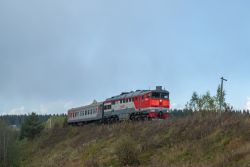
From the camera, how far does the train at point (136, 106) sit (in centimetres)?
4078

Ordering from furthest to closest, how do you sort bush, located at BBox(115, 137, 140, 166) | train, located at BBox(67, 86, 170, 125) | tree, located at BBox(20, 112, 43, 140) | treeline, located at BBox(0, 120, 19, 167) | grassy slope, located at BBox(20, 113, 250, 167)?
tree, located at BBox(20, 112, 43, 140) → treeline, located at BBox(0, 120, 19, 167) → train, located at BBox(67, 86, 170, 125) → bush, located at BBox(115, 137, 140, 166) → grassy slope, located at BBox(20, 113, 250, 167)

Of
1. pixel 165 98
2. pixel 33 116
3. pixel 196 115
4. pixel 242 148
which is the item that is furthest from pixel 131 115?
pixel 33 116

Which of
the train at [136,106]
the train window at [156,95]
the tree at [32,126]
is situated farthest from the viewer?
the tree at [32,126]

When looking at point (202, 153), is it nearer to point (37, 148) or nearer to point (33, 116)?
point (37, 148)

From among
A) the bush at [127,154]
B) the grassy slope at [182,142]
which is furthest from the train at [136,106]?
the bush at [127,154]

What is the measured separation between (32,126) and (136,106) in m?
43.3

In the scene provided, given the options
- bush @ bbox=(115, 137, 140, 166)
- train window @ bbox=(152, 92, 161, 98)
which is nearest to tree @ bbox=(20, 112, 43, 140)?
train window @ bbox=(152, 92, 161, 98)

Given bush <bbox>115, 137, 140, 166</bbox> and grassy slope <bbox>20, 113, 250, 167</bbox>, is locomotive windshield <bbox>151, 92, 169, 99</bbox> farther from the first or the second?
bush <bbox>115, 137, 140, 166</bbox>

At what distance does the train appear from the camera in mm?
40781

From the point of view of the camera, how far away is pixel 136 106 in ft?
138

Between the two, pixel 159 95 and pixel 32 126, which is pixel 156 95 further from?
pixel 32 126

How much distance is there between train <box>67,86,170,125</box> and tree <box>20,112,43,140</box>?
30191mm

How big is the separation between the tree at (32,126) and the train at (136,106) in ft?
99.1

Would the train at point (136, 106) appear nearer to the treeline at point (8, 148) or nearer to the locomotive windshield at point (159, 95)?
the locomotive windshield at point (159, 95)
